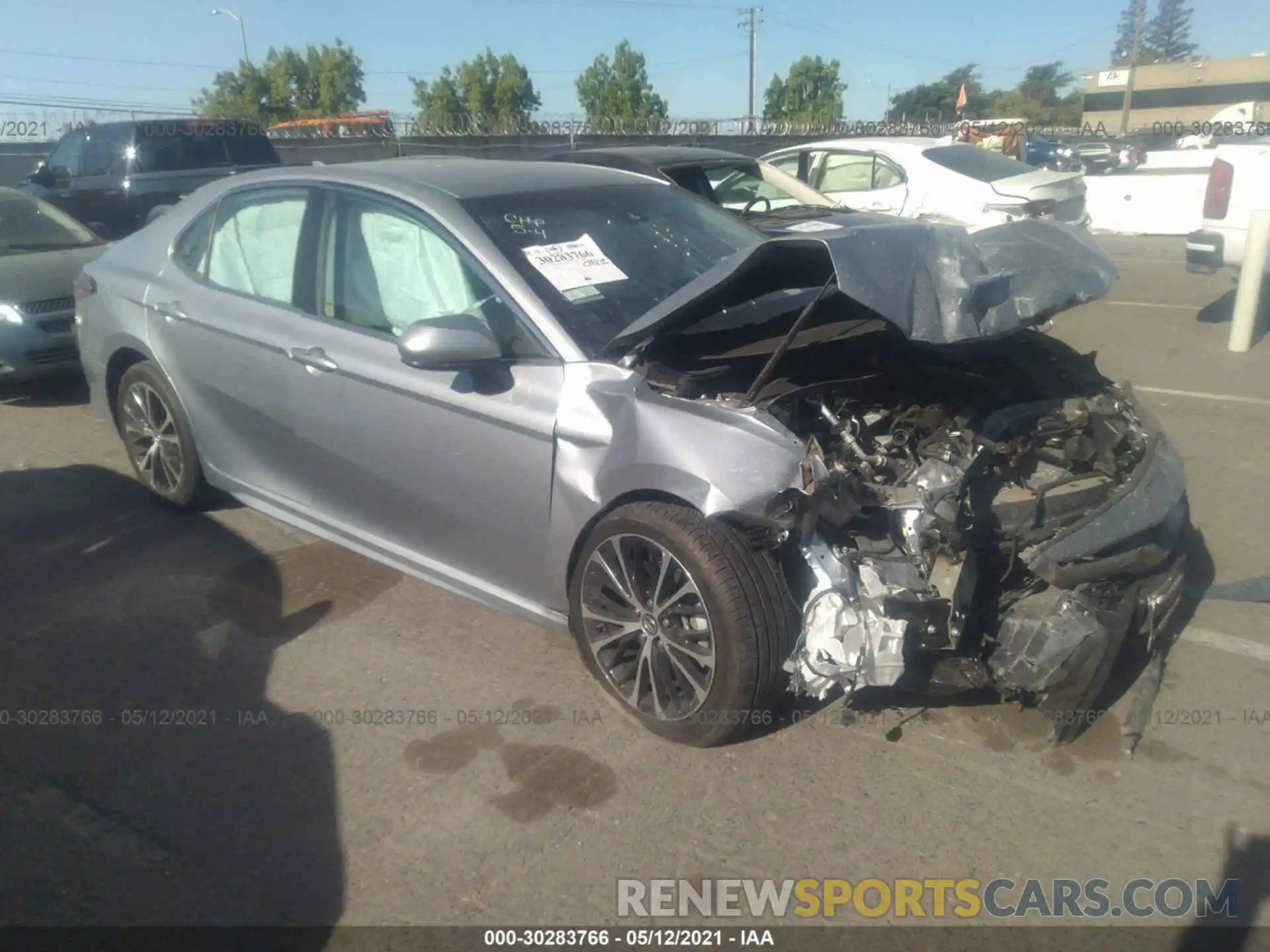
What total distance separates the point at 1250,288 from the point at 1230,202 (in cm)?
120

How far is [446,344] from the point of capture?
326cm

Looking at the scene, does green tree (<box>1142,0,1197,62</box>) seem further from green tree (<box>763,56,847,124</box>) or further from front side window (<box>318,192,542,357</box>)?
front side window (<box>318,192,542,357</box>)

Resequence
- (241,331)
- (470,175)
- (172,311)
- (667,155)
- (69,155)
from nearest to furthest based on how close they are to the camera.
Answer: (470,175) < (241,331) < (172,311) < (667,155) < (69,155)

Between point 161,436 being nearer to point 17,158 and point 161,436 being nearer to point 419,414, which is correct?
point 419,414

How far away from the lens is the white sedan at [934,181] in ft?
34.8

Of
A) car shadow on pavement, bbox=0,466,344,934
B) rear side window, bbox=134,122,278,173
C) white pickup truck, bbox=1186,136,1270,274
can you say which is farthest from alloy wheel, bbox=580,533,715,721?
rear side window, bbox=134,122,278,173

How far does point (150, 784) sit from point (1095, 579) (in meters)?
2.93

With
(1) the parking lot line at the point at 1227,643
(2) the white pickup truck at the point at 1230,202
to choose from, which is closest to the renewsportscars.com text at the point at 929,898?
(1) the parking lot line at the point at 1227,643

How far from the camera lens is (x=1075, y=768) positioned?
315 centimetres

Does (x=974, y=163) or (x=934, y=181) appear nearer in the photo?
(x=934, y=181)

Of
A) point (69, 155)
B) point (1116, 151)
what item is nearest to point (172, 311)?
point (69, 155)

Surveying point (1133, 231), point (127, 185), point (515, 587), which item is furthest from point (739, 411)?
point (1133, 231)

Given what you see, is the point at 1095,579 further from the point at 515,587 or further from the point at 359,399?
the point at 359,399

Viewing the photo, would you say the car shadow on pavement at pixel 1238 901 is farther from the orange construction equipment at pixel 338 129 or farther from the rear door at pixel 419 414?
the orange construction equipment at pixel 338 129
